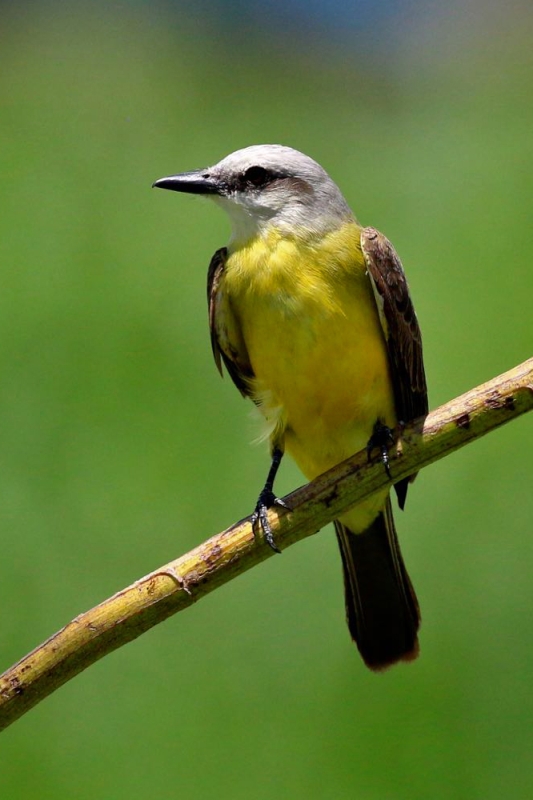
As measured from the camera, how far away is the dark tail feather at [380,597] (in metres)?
4.37

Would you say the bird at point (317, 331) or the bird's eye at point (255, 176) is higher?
the bird's eye at point (255, 176)

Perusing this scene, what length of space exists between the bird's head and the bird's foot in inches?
37.3

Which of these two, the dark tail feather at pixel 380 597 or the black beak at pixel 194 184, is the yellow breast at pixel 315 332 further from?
the dark tail feather at pixel 380 597

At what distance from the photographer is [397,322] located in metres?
3.99

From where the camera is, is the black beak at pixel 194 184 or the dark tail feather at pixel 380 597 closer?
the black beak at pixel 194 184

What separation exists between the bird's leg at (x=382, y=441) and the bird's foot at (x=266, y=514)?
1.08 ft

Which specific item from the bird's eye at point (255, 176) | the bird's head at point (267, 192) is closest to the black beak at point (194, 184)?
the bird's head at point (267, 192)

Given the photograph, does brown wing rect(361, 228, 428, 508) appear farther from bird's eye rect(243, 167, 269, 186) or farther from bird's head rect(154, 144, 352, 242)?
bird's eye rect(243, 167, 269, 186)

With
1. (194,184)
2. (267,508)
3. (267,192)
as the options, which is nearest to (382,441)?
(267,508)

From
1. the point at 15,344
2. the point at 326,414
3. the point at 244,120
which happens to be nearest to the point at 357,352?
the point at 326,414

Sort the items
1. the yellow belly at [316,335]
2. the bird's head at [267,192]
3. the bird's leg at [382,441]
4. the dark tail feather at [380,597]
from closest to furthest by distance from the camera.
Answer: the bird's leg at [382,441] → the yellow belly at [316,335] → the bird's head at [267,192] → the dark tail feather at [380,597]

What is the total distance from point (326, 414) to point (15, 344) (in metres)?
2.87

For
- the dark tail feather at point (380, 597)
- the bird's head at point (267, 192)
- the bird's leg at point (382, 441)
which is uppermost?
the bird's head at point (267, 192)

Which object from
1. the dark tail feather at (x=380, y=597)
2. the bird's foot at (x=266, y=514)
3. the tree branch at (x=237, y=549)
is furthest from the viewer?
the dark tail feather at (x=380, y=597)
